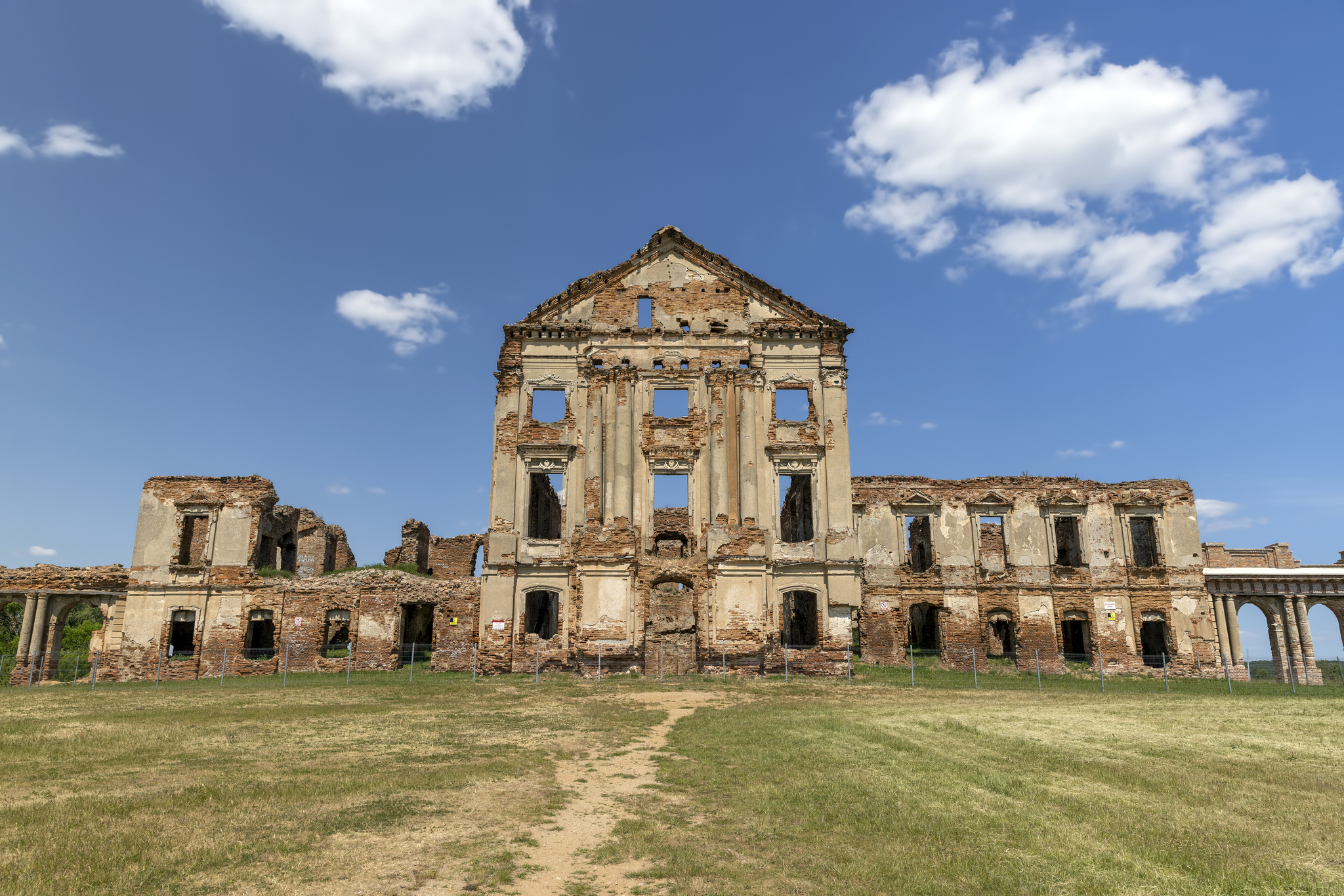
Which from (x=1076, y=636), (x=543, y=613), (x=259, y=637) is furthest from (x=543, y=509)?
(x=1076, y=636)

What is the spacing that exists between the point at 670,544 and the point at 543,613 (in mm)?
6183

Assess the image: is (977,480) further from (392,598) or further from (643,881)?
(643,881)

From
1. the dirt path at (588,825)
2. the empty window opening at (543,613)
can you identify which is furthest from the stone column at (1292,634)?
the dirt path at (588,825)

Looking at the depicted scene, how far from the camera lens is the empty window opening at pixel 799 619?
96.5 feet

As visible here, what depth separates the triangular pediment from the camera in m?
28.2

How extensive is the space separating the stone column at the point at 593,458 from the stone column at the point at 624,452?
0.54 m

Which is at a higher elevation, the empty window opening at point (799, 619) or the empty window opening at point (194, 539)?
the empty window opening at point (194, 539)

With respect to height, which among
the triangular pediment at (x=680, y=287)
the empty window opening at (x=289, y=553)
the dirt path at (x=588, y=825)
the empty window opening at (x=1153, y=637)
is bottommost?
the dirt path at (x=588, y=825)

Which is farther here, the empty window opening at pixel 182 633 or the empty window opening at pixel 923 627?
the empty window opening at pixel 923 627

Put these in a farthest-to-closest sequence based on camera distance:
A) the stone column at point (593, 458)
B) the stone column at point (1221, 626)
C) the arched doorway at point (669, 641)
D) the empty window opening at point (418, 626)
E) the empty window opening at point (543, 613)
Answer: the empty window opening at point (418, 626) → the stone column at point (1221, 626) → the empty window opening at point (543, 613) → the stone column at point (593, 458) → the arched doorway at point (669, 641)

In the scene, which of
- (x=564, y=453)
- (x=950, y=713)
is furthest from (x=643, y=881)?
(x=564, y=453)

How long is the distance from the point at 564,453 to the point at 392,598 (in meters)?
8.79

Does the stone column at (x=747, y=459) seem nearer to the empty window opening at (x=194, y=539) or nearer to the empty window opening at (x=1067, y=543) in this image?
the empty window opening at (x=1067, y=543)

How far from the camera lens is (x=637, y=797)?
9.07 meters
